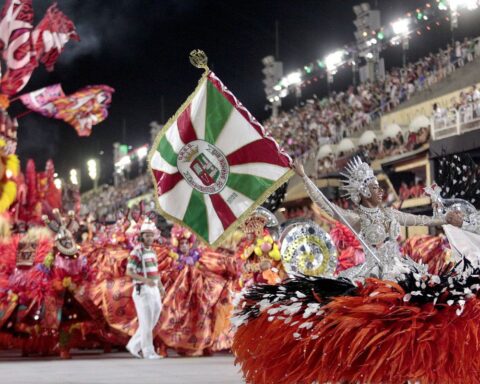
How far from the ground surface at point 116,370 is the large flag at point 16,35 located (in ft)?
41.8

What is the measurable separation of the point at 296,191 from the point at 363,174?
23.7 m

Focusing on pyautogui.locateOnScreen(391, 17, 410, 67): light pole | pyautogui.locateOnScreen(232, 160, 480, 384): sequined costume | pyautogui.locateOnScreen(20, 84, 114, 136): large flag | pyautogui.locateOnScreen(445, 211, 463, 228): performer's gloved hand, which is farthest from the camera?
pyautogui.locateOnScreen(391, 17, 410, 67): light pole

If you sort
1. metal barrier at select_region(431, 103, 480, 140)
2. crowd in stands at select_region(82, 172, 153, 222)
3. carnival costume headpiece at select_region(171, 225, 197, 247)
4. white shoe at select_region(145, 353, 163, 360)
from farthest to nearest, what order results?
1. crowd in stands at select_region(82, 172, 153, 222)
2. metal barrier at select_region(431, 103, 480, 140)
3. carnival costume headpiece at select_region(171, 225, 197, 247)
4. white shoe at select_region(145, 353, 163, 360)

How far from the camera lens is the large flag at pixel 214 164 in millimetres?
6629

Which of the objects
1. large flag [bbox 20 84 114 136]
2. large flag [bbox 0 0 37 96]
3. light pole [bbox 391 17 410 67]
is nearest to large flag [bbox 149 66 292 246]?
large flag [bbox 0 0 37 96]

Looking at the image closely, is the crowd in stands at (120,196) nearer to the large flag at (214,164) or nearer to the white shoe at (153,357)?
the white shoe at (153,357)

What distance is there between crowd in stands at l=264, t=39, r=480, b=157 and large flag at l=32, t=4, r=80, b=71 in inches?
412

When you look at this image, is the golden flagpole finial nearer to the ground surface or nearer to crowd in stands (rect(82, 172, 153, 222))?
the ground surface

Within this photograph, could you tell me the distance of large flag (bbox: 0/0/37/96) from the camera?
23.1m

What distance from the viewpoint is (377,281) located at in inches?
213

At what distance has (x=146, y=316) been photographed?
38.1 feet

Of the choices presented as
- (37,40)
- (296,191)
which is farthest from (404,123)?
(37,40)

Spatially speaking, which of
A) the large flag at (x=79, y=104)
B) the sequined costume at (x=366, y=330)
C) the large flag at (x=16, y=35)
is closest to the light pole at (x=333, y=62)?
the large flag at (x=79, y=104)

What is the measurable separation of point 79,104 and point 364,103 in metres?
10.0
